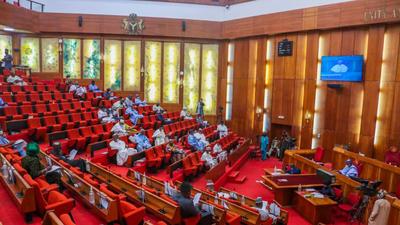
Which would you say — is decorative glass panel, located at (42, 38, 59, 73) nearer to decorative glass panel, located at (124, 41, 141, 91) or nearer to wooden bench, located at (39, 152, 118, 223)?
decorative glass panel, located at (124, 41, 141, 91)

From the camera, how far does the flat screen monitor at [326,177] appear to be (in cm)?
673

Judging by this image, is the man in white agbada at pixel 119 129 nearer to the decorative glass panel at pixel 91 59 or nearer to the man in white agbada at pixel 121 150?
the man in white agbada at pixel 121 150

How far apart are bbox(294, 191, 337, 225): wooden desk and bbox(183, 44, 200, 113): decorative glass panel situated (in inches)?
314

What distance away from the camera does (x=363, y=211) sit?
602 cm

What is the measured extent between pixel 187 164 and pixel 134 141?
1.37m

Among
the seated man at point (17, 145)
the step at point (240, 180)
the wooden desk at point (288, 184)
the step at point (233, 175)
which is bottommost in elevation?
the step at point (240, 180)

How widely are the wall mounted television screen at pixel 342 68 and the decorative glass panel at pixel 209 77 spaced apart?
4.58 meters

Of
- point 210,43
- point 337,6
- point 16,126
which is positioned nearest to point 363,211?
point 337,6

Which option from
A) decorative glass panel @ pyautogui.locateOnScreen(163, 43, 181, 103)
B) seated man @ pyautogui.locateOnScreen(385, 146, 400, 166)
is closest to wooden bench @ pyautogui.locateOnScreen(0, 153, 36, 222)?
seated man @ pyautogui.locateOnScreen(385, 146, 400, 166)

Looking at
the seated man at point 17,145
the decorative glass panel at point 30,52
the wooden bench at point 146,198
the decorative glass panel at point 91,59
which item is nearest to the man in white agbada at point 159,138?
the wooden bench at point 146,198

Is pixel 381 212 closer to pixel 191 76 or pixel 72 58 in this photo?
pixel 191 76

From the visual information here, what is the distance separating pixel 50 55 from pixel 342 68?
1035 cm

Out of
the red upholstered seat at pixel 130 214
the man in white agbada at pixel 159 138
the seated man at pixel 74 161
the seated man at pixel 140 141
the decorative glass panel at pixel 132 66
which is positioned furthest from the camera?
the decorative glass panel at pixel 132 66

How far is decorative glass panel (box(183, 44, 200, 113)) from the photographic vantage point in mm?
13562
